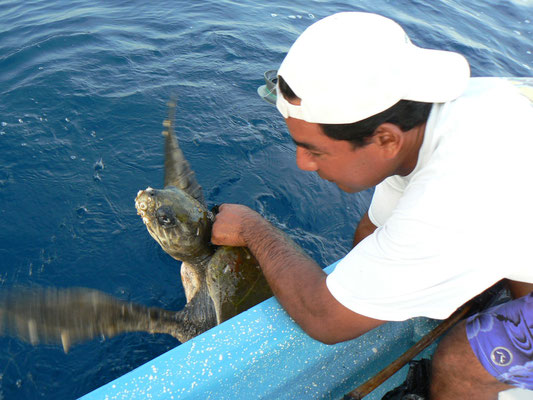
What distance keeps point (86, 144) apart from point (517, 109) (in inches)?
142

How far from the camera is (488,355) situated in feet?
4.87

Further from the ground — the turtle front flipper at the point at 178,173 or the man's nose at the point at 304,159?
the man's nose at the point at 304,159

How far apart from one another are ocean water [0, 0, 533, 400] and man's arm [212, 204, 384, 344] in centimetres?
125

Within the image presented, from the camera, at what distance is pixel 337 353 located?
1.89 m

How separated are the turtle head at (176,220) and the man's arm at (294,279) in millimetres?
326

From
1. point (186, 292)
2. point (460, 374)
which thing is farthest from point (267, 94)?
point (460, 374)

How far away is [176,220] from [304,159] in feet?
3.56

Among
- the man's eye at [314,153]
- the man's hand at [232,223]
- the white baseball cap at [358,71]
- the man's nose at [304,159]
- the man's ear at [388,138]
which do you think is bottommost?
the man's hand at [232,223]

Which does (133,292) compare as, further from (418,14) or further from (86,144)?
(418,14)

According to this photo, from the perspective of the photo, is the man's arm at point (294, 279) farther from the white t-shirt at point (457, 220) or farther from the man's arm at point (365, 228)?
the man's arm at point (365, 228)

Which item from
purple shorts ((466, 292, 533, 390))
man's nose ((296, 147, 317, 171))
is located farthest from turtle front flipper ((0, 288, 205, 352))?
purple shorts ((466, 292, 533, 390))

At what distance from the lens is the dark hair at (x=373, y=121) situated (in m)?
1.21

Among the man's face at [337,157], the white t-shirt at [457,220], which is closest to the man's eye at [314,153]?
the man's face at [337,157]

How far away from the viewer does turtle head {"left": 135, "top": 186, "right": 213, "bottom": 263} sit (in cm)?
221
